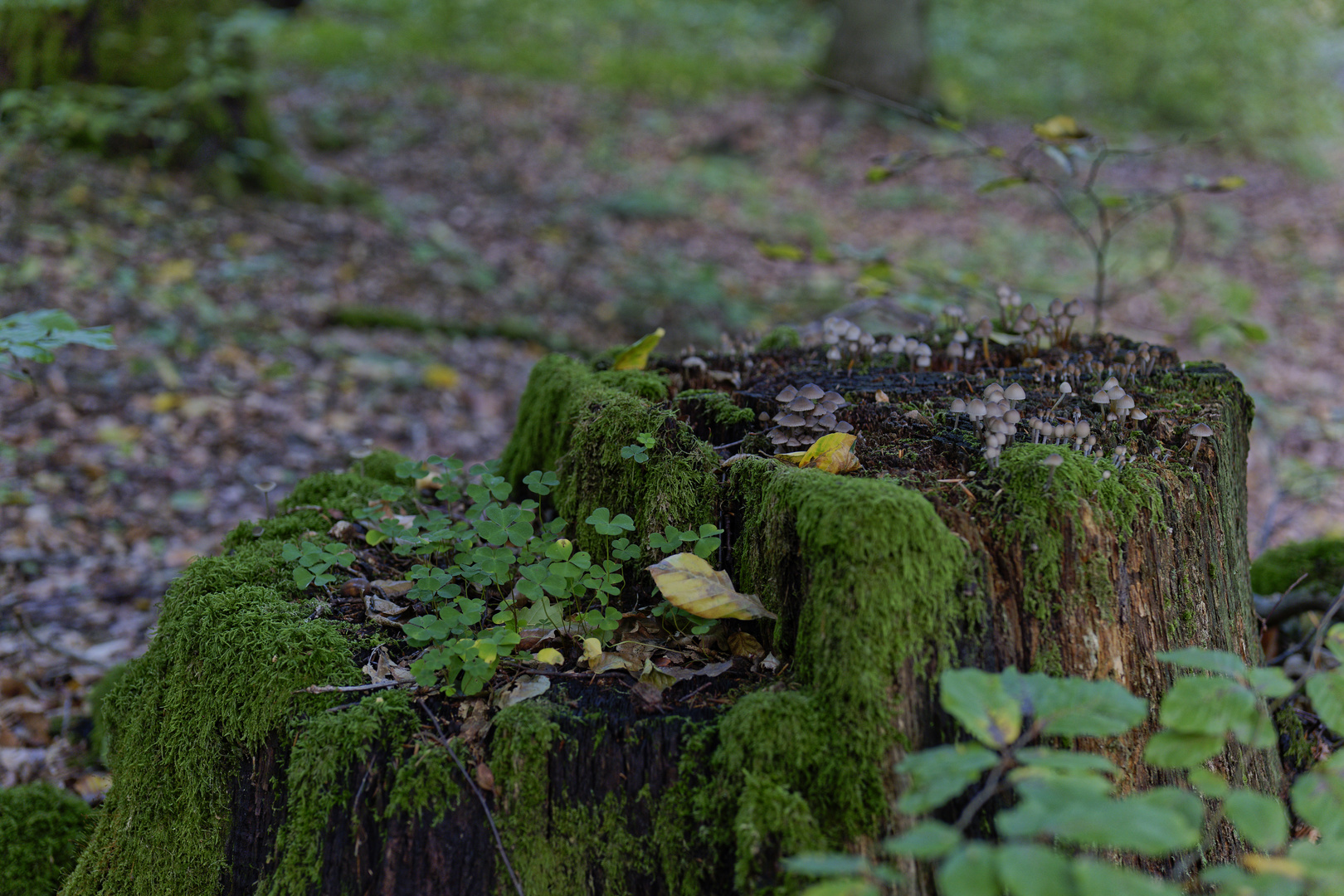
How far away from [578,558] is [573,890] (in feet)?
2.61

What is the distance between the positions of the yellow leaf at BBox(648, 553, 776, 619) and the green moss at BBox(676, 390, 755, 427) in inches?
25.6

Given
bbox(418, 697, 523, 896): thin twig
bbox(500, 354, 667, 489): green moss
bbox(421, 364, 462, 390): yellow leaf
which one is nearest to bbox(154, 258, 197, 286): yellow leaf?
bbox(421, 364, 462, 390): yellow leaf

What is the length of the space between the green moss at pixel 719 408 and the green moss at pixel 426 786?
52.3 inches

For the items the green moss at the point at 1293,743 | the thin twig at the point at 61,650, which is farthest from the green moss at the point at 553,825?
the thin twig at the point at 61,650

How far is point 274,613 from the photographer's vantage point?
241 centimetres

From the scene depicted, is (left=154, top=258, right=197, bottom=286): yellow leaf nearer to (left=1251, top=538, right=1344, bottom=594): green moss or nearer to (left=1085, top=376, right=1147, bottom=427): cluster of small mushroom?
(left=1085, top=376, right=1147, bottom=427): cluster of small mushroom

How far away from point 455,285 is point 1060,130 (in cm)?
592

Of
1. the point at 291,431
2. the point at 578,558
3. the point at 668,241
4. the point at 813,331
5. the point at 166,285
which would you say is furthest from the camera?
the point at 668,241

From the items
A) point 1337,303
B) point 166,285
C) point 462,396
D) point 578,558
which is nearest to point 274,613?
point 578,558

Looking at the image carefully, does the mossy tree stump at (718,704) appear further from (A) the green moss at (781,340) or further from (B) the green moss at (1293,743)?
(A) the green moss at (781,340)

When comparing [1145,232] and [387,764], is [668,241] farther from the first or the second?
[387,764]

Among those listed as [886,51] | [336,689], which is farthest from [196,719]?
[886,51]

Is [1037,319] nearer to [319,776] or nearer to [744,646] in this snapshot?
[744,646]

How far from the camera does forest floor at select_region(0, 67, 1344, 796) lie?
4734 mm
